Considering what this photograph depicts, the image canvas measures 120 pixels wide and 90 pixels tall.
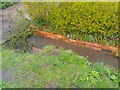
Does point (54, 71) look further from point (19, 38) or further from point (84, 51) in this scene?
point (19, 38)

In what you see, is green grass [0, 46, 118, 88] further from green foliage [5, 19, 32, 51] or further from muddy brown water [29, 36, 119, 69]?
green foliage [5, 19, 32, 51]

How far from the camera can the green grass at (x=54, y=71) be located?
12.4ft

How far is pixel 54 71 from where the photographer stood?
4.05 m

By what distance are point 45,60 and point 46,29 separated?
1.70 metres

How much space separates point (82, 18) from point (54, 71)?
165 centimetres

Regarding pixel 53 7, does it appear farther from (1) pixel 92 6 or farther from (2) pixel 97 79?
(2) pixel 97 79

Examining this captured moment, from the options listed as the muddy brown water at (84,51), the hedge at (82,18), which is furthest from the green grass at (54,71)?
the hedge at (82,18)

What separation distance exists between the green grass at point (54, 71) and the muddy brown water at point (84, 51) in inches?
15.2

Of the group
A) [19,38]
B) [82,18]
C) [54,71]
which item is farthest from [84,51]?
[19,38]

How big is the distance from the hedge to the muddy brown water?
27cm

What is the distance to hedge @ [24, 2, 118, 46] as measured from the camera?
15.9 ft

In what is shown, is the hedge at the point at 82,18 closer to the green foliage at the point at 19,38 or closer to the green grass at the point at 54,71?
the green foliage at the point at 19,38

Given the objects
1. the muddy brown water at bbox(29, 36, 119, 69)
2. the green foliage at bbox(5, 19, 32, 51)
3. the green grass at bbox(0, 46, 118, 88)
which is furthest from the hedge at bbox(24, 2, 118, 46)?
the green grass at bbox(0, 46, 118, 88)

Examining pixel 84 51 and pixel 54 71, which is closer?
pixel 54 71
